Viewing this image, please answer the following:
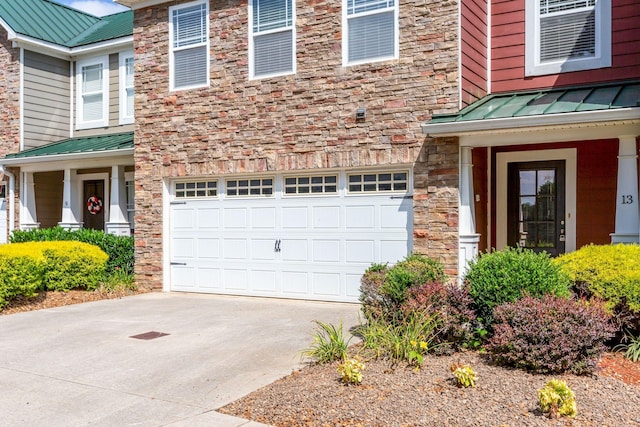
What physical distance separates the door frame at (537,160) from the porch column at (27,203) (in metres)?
12.3

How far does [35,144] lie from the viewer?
54.7ft

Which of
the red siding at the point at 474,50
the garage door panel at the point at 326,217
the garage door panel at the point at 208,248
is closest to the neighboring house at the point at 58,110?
the garage door panel at the point at 208,248

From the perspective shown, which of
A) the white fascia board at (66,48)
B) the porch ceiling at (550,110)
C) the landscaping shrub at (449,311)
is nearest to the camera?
the landscaping shrub at (449,311)

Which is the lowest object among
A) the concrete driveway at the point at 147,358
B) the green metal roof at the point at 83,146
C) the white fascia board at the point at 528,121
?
the concrete driveway at the point at 147,358

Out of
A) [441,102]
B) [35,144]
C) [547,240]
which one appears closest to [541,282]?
[441,102]

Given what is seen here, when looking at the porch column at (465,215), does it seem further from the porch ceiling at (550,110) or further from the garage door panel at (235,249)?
the garage door panel at (235,249)

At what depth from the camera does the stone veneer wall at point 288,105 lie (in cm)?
955

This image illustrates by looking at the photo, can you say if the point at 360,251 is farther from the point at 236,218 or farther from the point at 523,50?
the point at 523,50

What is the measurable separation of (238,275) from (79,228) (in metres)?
5.54

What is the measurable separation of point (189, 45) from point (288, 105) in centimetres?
275

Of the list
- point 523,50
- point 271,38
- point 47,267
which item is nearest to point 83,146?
point 47,267

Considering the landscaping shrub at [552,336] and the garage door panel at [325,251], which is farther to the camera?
the garage door panel at [325,251]

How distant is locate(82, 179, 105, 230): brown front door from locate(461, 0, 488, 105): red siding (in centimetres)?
1141

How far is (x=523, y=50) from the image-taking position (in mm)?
10617
